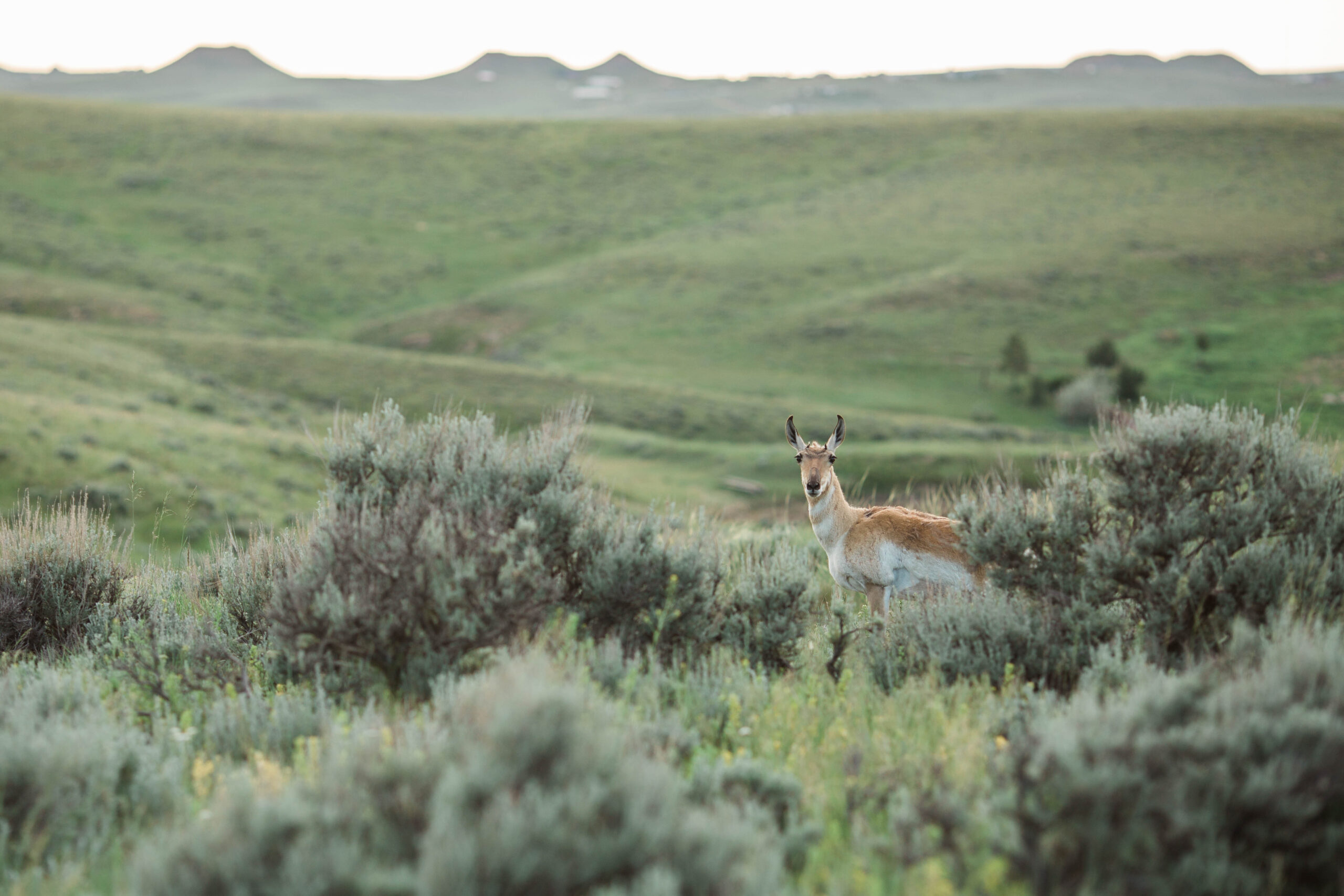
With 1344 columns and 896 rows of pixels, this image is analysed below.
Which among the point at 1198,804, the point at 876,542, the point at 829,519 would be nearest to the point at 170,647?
the point at 829,519

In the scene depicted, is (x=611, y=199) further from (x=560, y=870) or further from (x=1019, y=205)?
(x=560, y=870)

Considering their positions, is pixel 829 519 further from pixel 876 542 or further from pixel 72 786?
pixel 72 786

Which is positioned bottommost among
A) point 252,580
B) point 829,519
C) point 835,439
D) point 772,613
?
point 252,580

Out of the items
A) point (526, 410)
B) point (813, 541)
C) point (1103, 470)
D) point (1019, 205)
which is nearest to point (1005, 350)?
point (526, 410)

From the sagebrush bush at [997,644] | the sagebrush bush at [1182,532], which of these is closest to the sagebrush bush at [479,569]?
the sagebrush bush at [997,644]

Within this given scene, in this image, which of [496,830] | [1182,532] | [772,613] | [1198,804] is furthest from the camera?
[772,613]

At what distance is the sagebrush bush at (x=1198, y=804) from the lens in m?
3.18

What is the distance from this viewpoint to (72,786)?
398 cm

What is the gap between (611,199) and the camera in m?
85.1

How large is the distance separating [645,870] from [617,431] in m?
38.2

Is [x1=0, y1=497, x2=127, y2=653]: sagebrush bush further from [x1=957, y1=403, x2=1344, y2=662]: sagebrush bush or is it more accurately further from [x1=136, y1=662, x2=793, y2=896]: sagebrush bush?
[x1=957, y1=403, x2=1344, y2=662]: sagebrush bush

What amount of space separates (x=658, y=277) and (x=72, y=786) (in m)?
65.7

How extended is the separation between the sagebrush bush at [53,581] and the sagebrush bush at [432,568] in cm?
234

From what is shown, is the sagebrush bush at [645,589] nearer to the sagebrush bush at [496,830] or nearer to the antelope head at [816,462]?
the antelope head at [816,462]
